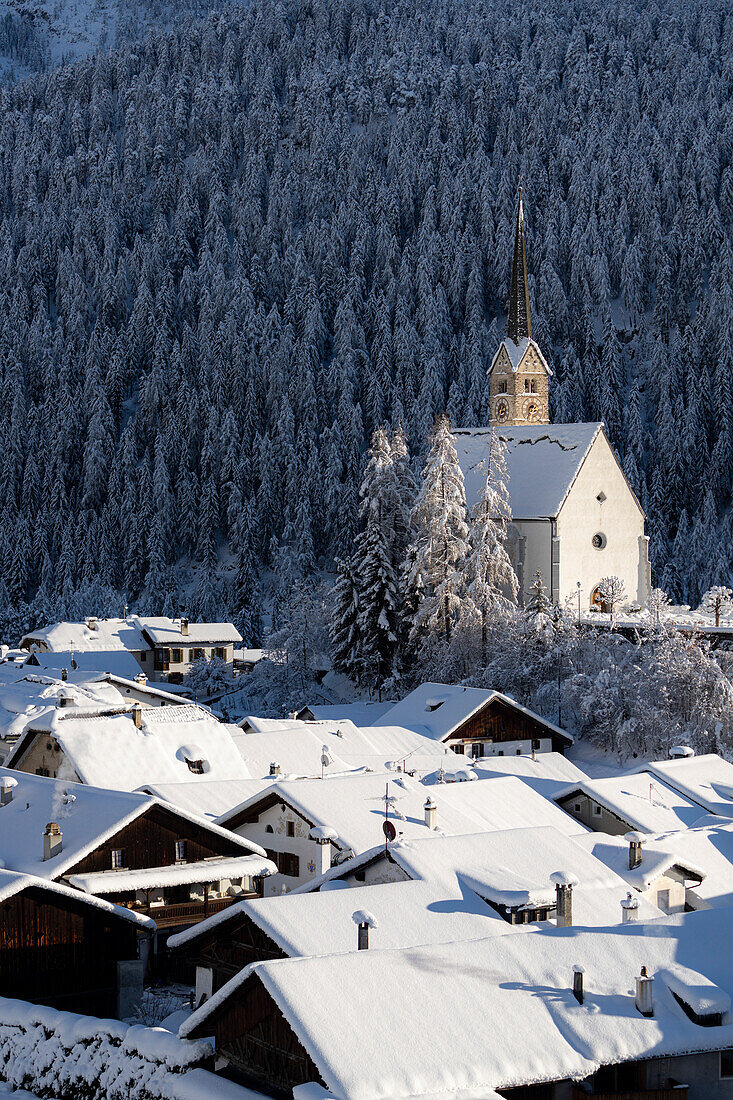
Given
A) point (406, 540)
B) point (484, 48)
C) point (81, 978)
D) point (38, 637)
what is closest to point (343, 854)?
point (81, 978)

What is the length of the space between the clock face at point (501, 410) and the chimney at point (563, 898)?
67.3 m

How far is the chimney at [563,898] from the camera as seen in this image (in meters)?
31.3

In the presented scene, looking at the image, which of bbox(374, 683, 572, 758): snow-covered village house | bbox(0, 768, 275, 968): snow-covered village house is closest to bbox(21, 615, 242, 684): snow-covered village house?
bbox(374, 683, 572, 758): snow-covered village house

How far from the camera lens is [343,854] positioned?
37812 mm

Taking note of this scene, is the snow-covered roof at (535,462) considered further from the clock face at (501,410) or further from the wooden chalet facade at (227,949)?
the wooden chalet facade at (227,949)

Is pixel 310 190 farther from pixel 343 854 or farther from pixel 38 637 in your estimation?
pixel 343 854

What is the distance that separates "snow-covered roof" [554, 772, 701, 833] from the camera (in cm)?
4481

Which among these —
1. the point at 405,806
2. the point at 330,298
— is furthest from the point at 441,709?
the point at 330,298

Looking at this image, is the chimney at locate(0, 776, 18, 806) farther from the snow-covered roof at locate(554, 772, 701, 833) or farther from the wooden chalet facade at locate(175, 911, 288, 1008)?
the snow-covered roof at locate(554, 772, 701, 833)

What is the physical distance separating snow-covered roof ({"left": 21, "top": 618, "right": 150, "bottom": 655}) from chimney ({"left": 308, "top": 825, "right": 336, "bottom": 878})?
53757 millimetres

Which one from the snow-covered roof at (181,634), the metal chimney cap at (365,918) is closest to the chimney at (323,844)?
the metal chimney cap at (365,918)

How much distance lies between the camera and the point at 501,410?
318 feet

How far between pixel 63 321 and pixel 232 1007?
505 ft

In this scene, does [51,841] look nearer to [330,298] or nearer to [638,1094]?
[638,1094]
